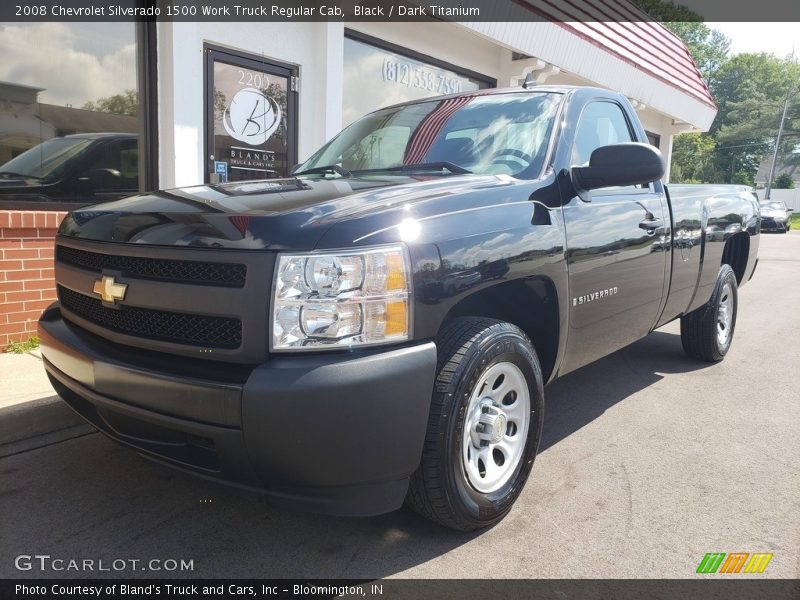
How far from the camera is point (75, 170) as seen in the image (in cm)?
554

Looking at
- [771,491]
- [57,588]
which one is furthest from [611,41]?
[57,588]

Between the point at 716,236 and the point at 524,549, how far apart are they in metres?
3.28

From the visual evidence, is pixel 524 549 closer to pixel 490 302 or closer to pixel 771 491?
pixel 490 302

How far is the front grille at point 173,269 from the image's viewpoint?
6.81ft

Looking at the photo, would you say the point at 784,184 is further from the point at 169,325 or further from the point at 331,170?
the point at 169,325

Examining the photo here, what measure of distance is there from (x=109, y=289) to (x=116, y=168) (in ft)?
12.8

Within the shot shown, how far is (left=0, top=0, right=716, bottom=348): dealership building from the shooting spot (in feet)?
16.9

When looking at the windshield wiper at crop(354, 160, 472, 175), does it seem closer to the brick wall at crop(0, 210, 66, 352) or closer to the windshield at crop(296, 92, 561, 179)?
the windshield at crop(296, 92, 561, 179)

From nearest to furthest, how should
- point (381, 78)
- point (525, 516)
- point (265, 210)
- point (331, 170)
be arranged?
point (265, 210) → point (525, 516) → point (331, 170) → point (381, 78)

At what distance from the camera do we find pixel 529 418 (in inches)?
107

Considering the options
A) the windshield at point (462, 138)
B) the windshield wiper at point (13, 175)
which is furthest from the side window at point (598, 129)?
the windshield wiper at point (13, 175)

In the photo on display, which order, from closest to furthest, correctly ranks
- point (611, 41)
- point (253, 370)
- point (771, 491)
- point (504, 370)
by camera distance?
point (253, 370)
point (504, 370)
point (771, 491)
point (611, 41)

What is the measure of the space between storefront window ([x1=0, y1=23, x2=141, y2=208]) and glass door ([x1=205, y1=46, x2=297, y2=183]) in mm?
749

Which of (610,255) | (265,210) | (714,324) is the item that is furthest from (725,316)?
(265,210)
